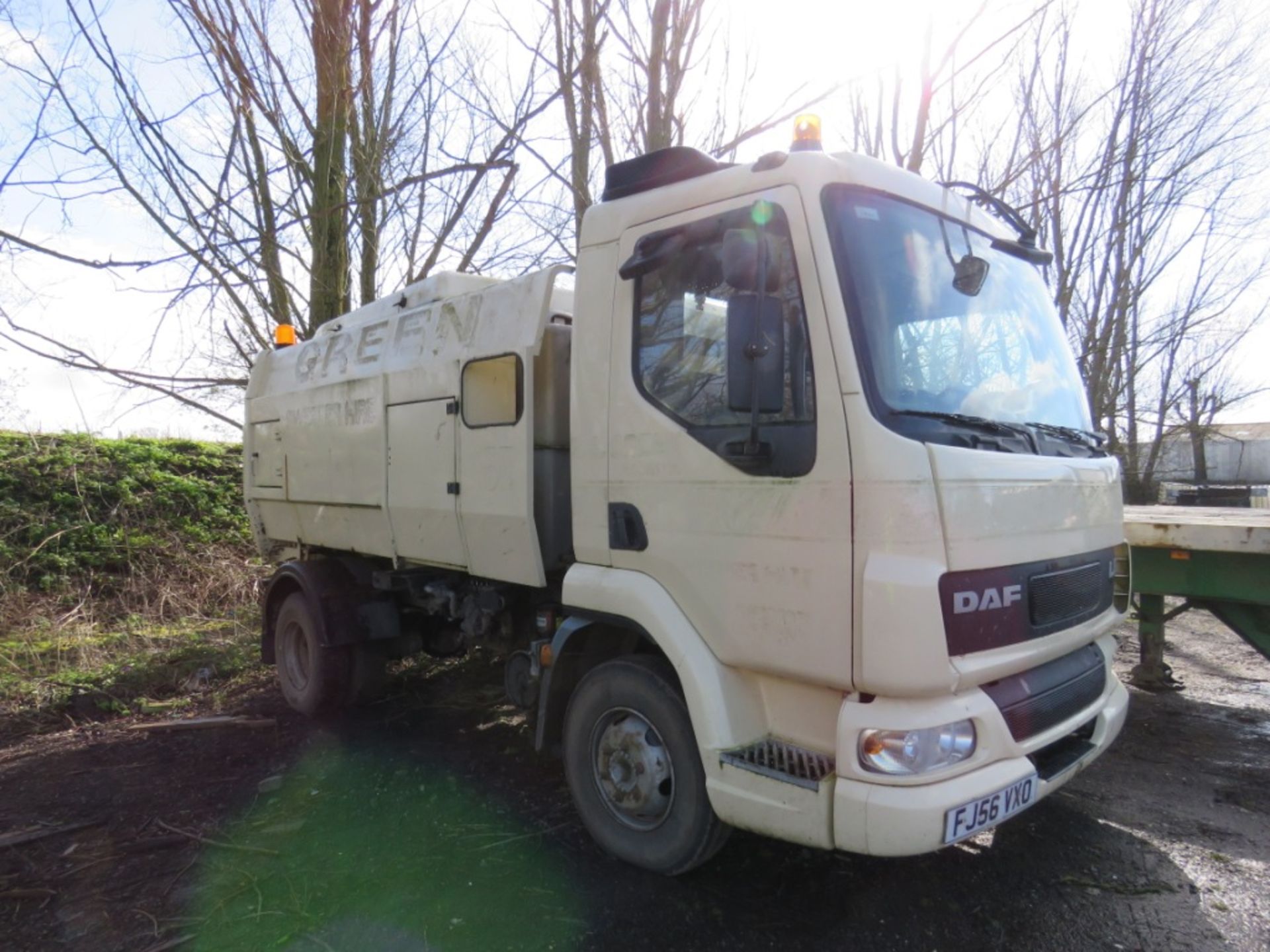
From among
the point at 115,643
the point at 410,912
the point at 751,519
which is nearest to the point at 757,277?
the point at 751,519

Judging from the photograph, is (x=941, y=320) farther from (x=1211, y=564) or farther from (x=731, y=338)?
(x=1211, y=564)

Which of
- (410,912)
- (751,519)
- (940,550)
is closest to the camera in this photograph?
(940,550)

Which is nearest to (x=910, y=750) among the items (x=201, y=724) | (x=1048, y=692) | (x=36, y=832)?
(x=1048, y=692)

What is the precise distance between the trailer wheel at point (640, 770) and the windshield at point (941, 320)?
4.82ft

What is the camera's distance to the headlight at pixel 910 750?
2398 millimetres

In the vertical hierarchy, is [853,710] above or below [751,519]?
below

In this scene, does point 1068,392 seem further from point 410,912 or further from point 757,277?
point 410,912

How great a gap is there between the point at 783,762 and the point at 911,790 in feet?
1.52

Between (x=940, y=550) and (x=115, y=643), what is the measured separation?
25.8 feet

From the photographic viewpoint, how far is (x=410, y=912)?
307 cm

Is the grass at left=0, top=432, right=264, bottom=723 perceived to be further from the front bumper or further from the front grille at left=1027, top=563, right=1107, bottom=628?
the front grille at left=1027, top=563, right=1107, bottom=628

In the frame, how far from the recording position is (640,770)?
3.20m

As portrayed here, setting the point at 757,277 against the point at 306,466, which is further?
the point at 306,466

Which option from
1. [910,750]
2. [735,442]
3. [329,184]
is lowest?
[910,750]
